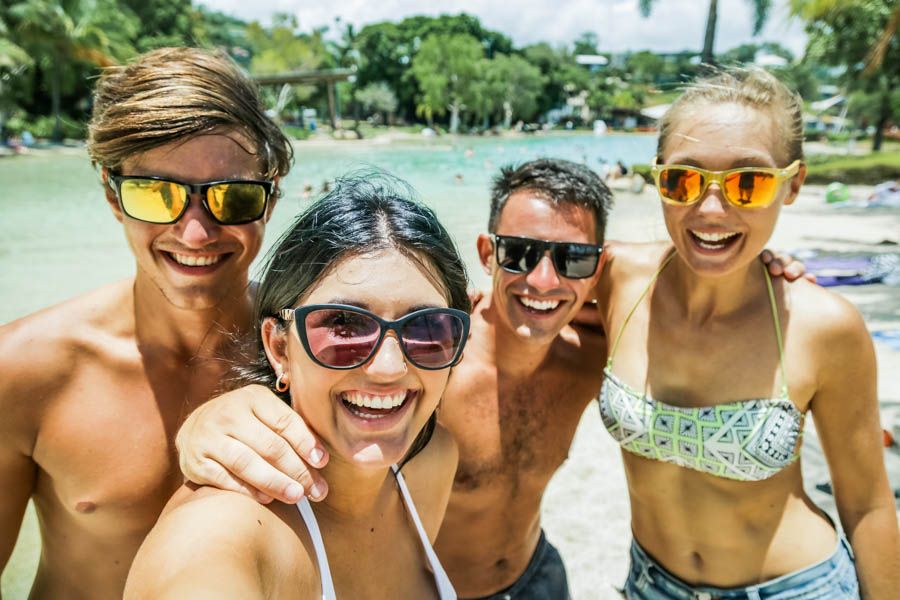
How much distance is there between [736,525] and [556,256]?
3.88 ft

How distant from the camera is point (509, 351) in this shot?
2.79 metres

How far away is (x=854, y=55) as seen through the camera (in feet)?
62.5

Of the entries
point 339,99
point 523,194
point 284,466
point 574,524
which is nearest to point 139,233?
point 284,466

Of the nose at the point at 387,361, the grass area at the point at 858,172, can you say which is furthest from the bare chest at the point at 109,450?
the grass area at the point at 858,172

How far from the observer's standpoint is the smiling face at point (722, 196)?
2.10m

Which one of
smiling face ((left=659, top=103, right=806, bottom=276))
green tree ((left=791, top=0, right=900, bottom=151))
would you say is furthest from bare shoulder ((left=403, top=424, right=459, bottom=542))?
green tree ((left=791, top=0, right=900, bottom=151))

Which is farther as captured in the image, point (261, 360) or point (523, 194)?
point (523, 194)

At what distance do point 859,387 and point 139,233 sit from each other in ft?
7.81

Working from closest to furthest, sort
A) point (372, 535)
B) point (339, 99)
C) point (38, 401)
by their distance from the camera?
1. point (372, 535)
2. point (38, 401)
3. point (339, 99)

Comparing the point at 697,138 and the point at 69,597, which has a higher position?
the point at 697,138

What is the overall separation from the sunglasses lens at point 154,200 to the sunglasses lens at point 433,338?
97 cm

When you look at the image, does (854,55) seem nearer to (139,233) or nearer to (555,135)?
(139,233)

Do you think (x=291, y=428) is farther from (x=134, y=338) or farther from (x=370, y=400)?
(x=134, y=338)

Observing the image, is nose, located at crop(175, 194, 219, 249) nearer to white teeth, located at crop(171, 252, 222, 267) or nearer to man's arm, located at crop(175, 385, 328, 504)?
white teeth, located at crop(171, 252, 222, 267)
